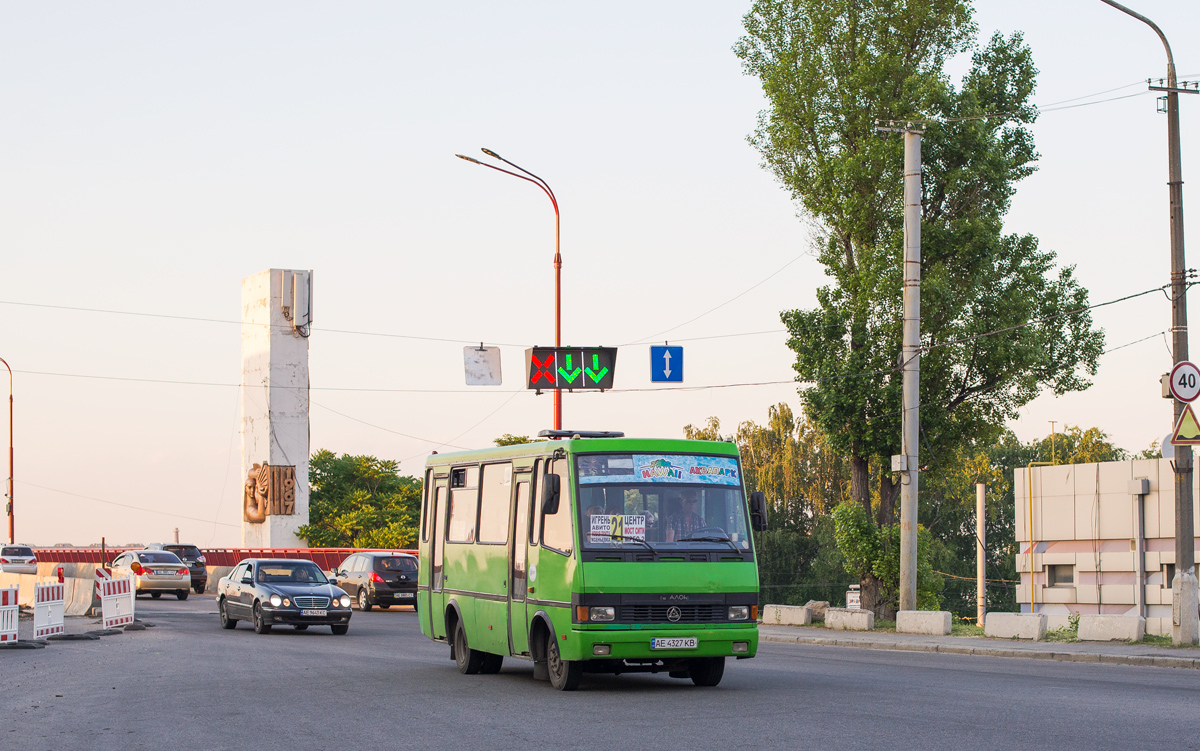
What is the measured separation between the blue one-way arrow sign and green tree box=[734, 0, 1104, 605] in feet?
12.6

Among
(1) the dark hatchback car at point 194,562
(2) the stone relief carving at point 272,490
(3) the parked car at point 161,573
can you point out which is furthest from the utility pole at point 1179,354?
(2) the stone relief carving at point 272,490

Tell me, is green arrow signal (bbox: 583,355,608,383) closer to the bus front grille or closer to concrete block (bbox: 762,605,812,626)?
concrete block (bbox: 762,605,812,626)

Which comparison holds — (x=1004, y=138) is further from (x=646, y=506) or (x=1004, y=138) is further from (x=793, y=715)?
(x=793, y=715)

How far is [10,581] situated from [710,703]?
98.5ft

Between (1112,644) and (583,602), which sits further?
(1112,644)

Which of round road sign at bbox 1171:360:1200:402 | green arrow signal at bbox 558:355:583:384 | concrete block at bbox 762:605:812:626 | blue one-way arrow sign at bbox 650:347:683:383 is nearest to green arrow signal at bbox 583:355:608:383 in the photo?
green arrow signal at bbox 558:355:583:384

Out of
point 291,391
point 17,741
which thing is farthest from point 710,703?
point 291,391

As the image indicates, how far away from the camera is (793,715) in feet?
39.9

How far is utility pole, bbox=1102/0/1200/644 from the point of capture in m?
21.1

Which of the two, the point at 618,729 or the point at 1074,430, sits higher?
the point at 1074,430

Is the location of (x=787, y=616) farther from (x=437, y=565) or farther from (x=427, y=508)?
(x=437, y=565)

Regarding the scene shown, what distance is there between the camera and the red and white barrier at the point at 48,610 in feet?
83.5

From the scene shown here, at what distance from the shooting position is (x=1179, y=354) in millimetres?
21844

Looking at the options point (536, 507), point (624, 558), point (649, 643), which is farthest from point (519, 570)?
point (649, 643)
